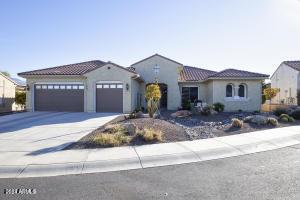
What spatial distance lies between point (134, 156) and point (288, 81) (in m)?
31.8

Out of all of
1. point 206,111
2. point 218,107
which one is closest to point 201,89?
point 218,107

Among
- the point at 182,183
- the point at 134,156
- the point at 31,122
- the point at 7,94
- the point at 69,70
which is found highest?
the point at 69,70

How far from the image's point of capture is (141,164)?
7449 millimetres

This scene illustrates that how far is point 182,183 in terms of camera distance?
5.89m

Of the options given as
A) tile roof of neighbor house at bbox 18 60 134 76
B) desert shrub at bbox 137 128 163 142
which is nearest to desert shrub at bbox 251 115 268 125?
desert shrub at bbox 137 128 163 142

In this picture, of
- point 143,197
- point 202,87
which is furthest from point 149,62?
point 143,197

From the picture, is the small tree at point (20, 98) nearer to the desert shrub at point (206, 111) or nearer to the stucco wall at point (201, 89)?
the stucco wall at point (201, 89)

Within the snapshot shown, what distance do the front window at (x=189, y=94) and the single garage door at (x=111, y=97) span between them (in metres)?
7.85

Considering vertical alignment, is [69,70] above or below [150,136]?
above

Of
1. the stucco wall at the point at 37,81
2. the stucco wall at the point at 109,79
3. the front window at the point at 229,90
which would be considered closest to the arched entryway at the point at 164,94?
the stucco wall at the point at 109,79

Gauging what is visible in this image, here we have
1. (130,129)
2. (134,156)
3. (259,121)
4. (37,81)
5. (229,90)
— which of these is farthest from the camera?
(229,90)

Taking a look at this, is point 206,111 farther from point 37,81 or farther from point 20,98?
point 20,98

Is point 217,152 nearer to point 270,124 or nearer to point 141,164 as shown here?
point 141,164

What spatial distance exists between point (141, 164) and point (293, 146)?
6136mm
